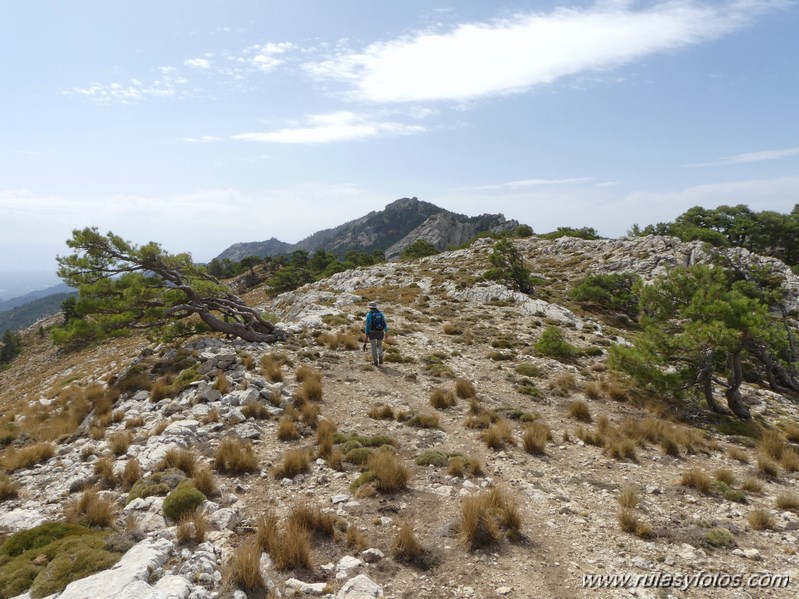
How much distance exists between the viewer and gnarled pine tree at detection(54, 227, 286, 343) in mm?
17484

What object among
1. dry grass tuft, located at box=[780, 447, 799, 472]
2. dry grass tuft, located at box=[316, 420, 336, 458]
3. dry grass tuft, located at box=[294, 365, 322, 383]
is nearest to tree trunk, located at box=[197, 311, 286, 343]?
dry grass tuft, located at box=[294, 365, 322, 383]

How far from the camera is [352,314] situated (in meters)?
29.2

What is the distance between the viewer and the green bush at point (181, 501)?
7.61m

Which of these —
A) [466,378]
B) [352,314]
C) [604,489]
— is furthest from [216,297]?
[604,489]

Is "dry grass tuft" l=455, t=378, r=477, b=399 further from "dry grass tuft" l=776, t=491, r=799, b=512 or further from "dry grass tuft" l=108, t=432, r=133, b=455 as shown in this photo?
"dry grass tuft" l=108, t=432, r=133, b=455

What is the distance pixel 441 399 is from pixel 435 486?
218 inches

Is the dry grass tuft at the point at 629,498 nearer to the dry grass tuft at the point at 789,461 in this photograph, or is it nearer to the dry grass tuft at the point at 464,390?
the dry grass tuft at the point at 789,461

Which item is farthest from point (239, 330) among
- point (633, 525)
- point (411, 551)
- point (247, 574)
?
point (633, 525)

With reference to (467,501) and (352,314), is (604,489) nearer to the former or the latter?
(467,501)

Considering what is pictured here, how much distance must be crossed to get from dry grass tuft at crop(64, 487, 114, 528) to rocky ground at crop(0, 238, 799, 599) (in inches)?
15.8

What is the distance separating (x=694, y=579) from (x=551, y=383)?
11.0m

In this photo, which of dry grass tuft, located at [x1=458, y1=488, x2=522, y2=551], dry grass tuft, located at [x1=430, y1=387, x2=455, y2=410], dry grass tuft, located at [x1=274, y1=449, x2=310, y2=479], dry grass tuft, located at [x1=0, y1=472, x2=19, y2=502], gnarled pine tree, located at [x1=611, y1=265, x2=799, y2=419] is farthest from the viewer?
dry grass tuft, located at [x1=430, y1=387, x2=455, y2=410]

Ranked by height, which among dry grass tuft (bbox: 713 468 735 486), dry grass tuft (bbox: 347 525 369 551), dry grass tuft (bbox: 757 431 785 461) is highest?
dry grass tuft (bbox: 347 525 369 551)

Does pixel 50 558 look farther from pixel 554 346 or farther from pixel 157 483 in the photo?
pixel 554 346
